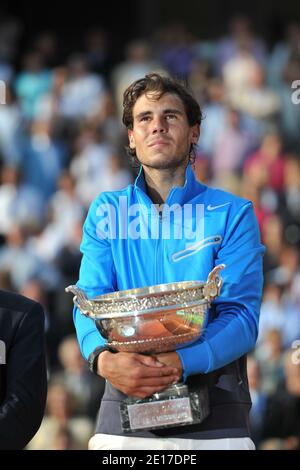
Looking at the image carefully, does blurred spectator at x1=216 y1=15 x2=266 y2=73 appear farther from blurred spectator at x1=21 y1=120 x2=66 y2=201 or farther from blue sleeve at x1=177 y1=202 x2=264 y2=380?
blue sleeve at x1=177 y1=202 x2=264 y2=380

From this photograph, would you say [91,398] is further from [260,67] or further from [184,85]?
[260,67]

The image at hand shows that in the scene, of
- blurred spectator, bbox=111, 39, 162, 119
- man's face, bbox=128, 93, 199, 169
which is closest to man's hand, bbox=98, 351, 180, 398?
man's face, bbox=128, 93, 199, 169

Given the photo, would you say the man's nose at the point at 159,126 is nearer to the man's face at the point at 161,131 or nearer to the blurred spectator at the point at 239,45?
the man's face at the point at 161,131

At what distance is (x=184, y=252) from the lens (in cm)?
352

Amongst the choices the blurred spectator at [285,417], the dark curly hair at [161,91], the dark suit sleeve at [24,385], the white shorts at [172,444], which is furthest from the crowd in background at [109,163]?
the dark suit sleeve at [24,385]

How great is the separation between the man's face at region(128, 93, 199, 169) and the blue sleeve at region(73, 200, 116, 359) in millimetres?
267

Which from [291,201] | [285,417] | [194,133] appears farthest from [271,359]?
[194,133]

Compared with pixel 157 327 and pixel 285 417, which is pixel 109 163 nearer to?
pixel 285 417

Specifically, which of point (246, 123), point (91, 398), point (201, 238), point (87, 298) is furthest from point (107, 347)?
point (246, 123)

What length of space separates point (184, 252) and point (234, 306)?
0.23 metres

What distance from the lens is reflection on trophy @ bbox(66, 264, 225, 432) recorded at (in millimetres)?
3246

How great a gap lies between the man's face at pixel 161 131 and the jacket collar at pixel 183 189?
0.15ft

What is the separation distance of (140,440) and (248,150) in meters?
6.81
